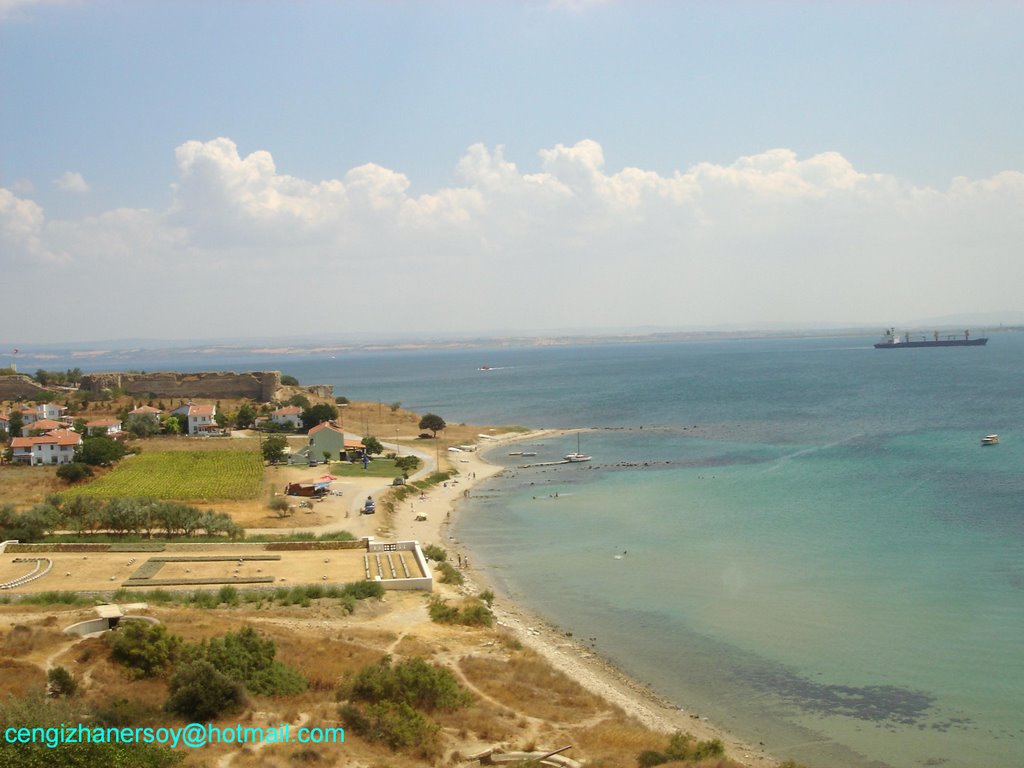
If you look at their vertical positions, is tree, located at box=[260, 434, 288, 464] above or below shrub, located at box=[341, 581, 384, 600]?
above

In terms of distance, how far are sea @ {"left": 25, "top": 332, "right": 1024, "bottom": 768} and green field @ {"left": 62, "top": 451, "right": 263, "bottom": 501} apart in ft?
42.6

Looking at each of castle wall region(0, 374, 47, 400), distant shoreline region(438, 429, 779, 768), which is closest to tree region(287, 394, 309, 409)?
castle wall region(0, 374, 47, 400)

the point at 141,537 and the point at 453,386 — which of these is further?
the point at 453,386

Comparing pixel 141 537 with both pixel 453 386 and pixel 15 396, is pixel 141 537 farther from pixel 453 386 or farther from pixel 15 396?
pixel 453 386

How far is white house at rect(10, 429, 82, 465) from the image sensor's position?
5484 centimetres

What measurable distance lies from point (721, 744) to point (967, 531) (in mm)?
25548

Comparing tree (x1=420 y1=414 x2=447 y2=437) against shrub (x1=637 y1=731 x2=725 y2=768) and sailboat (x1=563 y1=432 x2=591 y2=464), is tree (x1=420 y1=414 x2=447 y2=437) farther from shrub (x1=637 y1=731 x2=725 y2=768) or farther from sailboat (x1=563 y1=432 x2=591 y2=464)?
shrub (x1=637 y1=731 x2=725 y2=768)

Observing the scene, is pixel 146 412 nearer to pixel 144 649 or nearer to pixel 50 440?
pixel 50 440

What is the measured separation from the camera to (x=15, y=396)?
86.1m

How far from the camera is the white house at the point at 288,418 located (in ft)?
247

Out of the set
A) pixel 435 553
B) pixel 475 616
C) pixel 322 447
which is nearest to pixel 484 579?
pixel 435 553

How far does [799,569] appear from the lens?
34.2 metres

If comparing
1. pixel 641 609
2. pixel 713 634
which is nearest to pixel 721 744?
pixel 713 634

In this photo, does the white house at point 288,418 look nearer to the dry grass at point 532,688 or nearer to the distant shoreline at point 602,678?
the distant shoreline at point 602,678
